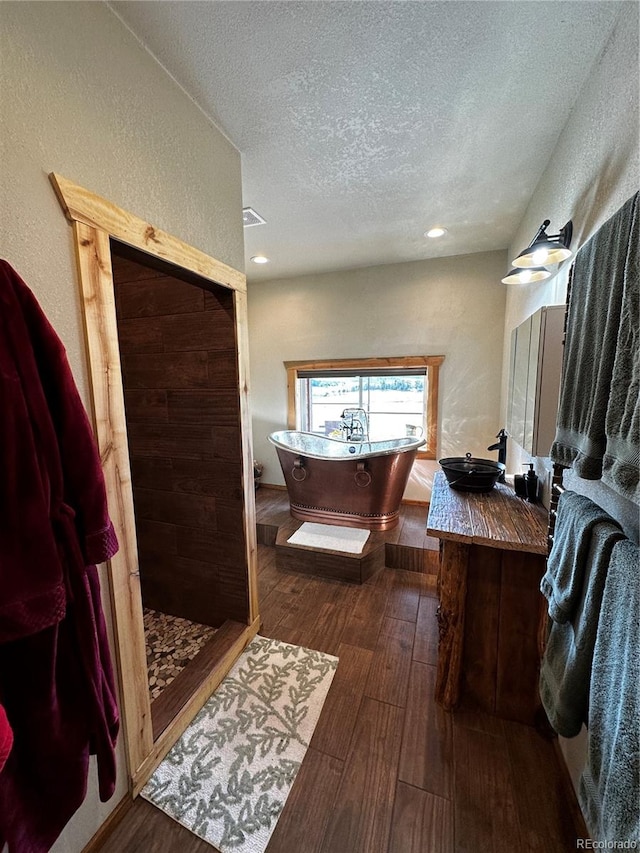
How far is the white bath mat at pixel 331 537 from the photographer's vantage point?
105 inches

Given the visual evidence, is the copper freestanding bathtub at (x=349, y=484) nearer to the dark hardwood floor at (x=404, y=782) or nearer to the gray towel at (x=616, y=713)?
the dark hardwood floor at (x=404, y=782)

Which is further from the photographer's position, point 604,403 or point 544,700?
point 544,700

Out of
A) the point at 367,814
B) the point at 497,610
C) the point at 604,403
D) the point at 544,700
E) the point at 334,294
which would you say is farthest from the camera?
the point at 334,294

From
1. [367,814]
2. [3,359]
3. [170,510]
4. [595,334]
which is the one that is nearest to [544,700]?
[367,814]

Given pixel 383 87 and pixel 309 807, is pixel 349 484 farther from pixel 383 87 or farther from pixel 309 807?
pixel 383 87

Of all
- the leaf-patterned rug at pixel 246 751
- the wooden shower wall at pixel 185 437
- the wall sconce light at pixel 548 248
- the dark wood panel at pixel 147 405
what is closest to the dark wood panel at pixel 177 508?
the wooden shower wall at pixel 185 437

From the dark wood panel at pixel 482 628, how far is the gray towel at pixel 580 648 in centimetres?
49

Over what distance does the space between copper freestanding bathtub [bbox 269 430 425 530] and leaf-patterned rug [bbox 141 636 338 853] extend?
1343 millimetres

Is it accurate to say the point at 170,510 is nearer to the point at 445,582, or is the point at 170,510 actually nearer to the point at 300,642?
the point at 300,642

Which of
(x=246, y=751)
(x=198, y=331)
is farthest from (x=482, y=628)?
(x=198, y=331)

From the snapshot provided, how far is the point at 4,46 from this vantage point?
0.76 metres

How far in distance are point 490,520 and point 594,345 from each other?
0.95m

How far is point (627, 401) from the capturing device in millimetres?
694

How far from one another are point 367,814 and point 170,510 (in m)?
1.67
